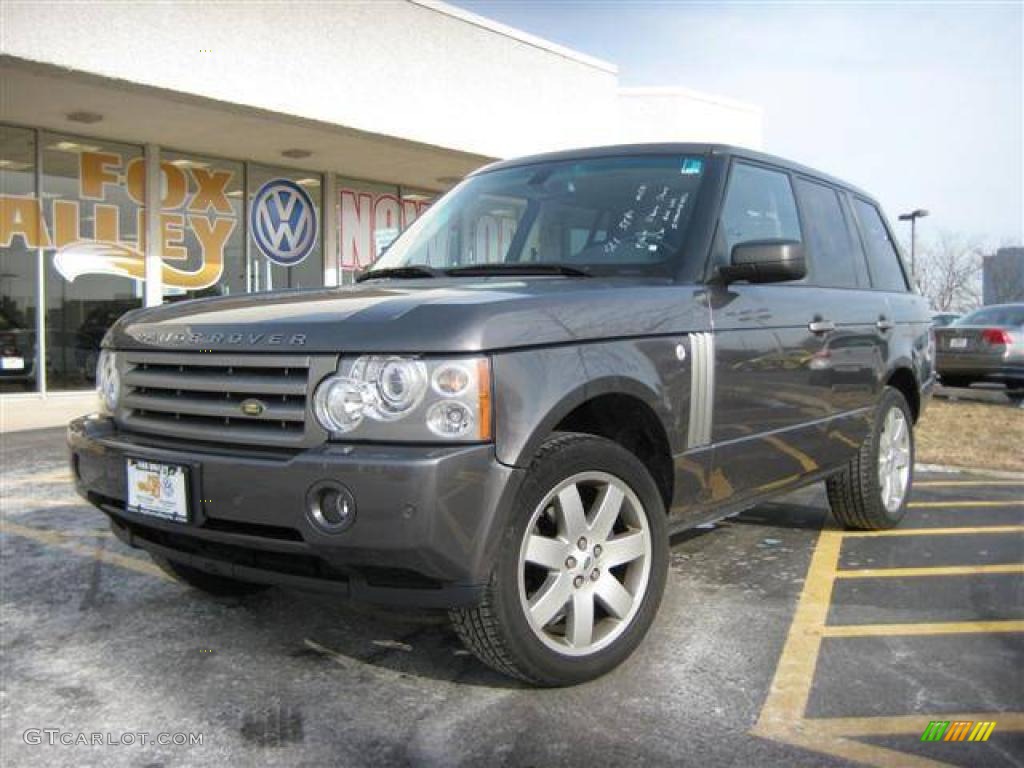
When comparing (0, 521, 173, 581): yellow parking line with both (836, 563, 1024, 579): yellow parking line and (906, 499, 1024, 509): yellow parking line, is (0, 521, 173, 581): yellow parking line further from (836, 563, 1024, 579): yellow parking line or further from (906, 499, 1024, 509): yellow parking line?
(906, 499, 1024, 509): yellow parking line

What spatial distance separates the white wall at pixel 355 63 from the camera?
370 inches

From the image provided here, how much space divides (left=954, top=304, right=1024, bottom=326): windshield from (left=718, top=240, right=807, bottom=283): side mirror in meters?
12.0

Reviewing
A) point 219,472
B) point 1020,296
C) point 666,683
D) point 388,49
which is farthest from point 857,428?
point 1020,296

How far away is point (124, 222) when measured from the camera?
12.4 metres

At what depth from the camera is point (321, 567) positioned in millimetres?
2670

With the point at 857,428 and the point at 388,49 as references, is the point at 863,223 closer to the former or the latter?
the point at 857,428

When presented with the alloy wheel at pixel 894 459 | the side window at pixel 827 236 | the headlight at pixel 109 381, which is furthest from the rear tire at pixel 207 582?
the alloy wheel at pixel 894 459

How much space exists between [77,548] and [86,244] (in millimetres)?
8490

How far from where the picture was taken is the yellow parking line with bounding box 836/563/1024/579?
4305 millimetres

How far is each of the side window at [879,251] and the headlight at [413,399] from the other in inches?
129

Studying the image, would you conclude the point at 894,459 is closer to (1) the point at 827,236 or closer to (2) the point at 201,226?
(1) the point at 827,236

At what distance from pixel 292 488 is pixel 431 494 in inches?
16.2

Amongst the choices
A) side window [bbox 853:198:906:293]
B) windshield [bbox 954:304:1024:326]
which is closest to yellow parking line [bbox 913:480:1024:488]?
side window [bbox 853:198:906:293]

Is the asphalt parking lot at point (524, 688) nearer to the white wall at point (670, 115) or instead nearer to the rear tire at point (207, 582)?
the rear tire at point (207, 582)
